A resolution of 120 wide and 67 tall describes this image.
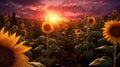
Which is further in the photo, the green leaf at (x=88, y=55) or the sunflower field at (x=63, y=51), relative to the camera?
the green leaf at (x=88, y=55)

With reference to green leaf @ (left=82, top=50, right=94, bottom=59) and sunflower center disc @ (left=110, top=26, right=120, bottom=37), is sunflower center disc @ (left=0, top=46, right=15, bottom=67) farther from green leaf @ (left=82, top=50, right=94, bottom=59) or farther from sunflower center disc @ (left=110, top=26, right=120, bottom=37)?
green leaf @ (left=82, top=50, right=94, bottom=59)

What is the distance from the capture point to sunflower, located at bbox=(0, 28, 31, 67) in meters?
3.55

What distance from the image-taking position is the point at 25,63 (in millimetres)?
3768

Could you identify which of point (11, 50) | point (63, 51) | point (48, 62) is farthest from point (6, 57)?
point (63, 51)

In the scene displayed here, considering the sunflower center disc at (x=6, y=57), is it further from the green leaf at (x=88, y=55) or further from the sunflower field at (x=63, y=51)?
the green leaf at (x=88, y=55)

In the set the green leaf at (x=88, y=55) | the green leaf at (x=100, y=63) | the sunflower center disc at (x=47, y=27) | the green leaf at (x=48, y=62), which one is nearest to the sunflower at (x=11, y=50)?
the green leaf at (x=100, y=63)

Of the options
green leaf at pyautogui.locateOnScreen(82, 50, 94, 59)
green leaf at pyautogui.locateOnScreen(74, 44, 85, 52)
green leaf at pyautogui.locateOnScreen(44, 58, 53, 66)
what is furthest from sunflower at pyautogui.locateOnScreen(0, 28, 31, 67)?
green leaf at pyautogui.locateOnScreen(74, 44, 85, 52)

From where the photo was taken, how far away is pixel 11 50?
12.0ft

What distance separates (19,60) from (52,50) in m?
7.92

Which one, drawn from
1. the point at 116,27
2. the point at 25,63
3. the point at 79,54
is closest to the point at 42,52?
the point at 79,54

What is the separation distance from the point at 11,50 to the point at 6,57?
14cm

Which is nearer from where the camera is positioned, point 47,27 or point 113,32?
point 113,32

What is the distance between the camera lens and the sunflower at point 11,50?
355 centimetres

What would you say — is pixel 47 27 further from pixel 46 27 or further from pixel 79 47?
pixel 79 47
